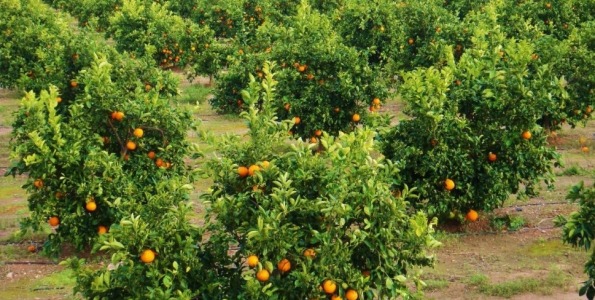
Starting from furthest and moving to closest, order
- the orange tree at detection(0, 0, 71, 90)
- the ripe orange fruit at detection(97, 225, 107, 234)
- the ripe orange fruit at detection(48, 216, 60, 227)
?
the orange tree at detection(0, 0, 71, 90)
the ripe orange fruit at detection(97, 225, 107, 234)
the ripe orange fruit at detection(48, 216, 60, 227)

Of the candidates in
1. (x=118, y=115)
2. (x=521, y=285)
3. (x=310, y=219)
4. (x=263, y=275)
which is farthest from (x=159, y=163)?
(x=521, y=285)

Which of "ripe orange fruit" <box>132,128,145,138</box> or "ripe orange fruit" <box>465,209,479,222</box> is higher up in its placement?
"ripe orange fruit" <box>132,128,145,138</box>

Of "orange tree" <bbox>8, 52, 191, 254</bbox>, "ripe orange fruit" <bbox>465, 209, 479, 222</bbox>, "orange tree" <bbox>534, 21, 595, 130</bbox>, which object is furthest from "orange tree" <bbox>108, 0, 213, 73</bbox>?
"ripe orange fruit" <bbox>465, 209, 479, 222</bbox>

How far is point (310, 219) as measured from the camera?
6086 mm

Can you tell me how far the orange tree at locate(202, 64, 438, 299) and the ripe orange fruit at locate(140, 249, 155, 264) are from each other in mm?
543

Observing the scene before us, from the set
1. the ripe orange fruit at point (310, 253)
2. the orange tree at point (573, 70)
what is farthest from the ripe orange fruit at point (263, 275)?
the orange tree at point (573, 70)

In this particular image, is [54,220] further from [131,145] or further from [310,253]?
[310,253]

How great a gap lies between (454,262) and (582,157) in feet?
16.8

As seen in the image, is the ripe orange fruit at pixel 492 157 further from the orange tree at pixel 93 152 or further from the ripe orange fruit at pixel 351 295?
the ripe orange fruit at pixel 351 295

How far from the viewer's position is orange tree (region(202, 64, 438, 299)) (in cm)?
586

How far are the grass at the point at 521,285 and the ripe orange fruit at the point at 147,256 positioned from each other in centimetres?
388

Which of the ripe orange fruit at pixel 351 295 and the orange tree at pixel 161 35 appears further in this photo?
the orange tree at pixel 161 35

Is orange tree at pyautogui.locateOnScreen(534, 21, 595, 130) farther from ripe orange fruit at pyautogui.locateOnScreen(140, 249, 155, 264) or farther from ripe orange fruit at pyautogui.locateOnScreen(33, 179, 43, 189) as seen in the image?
ripe orange fruit at pyautogui.locateOnScreen(140, 249, 155, 264)

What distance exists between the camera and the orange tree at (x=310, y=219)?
19.2ft
